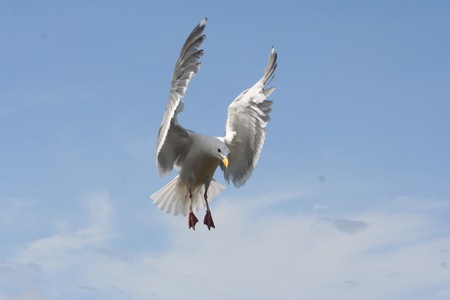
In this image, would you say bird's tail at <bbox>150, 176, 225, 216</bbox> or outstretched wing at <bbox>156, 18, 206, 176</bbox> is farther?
bird's tail at <bbox>150, 176, 225, 216</bbox>

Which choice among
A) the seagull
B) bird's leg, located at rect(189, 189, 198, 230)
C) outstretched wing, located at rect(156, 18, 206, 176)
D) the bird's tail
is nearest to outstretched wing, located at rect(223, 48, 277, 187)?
the seagull

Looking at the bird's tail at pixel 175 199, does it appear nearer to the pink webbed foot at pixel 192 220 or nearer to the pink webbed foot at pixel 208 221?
the pink webbed foot at pixel 192 220

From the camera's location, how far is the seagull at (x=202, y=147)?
15383 millimetres

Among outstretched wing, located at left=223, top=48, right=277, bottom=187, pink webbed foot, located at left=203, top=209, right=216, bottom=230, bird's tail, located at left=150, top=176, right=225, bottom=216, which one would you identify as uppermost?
outstretched wing, located at left=223, top=48, right=277, bottom=187

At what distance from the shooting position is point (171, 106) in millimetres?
15227

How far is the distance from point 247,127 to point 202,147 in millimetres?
1552

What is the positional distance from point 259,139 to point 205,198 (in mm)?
1502

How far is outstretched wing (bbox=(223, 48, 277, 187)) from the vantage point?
57.4ft

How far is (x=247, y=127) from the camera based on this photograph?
57.7ft

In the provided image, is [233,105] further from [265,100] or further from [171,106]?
[171,106]

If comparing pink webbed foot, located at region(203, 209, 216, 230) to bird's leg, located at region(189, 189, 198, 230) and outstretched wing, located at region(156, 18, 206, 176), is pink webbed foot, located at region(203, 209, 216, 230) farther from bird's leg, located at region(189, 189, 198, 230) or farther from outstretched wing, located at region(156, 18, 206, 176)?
outstretched wing, located at region(156, 18, 206, 176)

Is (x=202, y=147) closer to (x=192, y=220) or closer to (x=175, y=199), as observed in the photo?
(x=192, y=220)

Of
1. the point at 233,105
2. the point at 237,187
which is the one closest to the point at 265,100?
the point at 233,105

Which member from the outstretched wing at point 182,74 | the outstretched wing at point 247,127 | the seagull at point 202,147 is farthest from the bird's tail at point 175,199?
the outstretched wing at point 182,74
